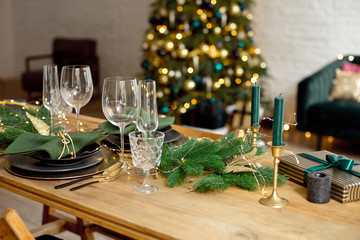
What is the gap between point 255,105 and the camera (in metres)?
1.34

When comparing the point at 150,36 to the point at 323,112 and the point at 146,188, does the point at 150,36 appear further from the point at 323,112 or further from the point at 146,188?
the point at 146,188

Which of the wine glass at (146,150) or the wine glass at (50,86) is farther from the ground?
the wine glass at (50,86)

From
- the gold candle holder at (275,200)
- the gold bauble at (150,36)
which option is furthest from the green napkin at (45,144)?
the gold bauble at (150,36)

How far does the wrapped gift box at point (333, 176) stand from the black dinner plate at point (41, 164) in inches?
21.7

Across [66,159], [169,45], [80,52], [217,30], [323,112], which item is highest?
[217,30]

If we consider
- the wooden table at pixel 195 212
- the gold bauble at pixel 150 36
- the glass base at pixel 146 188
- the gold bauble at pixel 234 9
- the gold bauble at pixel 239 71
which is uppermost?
the gold bauble at pixel 234 9

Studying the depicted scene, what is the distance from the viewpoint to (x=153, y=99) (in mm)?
1266

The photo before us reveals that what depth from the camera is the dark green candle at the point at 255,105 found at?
132cm

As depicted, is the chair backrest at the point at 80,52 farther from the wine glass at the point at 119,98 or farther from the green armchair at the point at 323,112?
the wine glass at the point at 119,98

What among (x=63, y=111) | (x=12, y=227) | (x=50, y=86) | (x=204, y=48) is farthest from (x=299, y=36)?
(x=12, y=227)

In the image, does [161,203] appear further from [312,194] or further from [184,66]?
[184,66]

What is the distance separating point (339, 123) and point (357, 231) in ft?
9.25

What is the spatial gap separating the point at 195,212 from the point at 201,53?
11.1ft

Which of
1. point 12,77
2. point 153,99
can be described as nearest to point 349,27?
point 153,99
